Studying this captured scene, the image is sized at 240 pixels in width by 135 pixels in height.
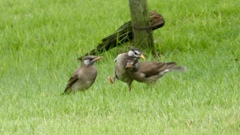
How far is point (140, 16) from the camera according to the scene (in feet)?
43.0

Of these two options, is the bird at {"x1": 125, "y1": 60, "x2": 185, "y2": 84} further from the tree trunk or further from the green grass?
the tree trunk

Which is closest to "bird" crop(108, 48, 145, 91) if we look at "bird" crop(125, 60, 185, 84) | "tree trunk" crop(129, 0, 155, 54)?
"bird" crop(125, 60, 185, 84)

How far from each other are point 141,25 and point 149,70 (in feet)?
9.82

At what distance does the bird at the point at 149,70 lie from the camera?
10297 millimetres

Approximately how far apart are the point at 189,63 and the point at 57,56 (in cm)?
315

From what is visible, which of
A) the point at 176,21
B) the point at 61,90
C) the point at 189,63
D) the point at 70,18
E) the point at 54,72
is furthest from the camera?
the point at 70,18

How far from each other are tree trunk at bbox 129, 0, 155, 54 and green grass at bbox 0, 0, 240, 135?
441 millimetres

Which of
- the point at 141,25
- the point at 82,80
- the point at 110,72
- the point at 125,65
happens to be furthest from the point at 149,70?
the point at 141,25

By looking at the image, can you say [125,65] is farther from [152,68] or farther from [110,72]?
[110,72]

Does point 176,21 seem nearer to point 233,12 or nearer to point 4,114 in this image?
point 233,12

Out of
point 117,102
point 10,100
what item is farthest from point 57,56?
point 117,102

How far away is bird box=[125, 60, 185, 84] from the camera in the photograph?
10297 mm

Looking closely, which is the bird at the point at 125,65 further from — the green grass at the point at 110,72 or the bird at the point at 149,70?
the green grass at the point at 110,72

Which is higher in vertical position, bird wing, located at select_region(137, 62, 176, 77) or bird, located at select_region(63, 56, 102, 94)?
bird wing, located at select_region(137, 62, 176, 77)
